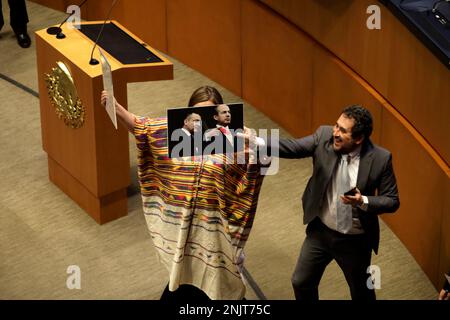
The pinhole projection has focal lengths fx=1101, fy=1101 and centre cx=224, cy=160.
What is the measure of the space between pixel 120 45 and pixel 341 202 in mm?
1980

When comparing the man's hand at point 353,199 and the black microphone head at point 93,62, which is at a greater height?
the black microphone head at point 93,62

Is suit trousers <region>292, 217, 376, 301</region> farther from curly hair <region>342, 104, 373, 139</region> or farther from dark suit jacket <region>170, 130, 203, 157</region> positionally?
dark suit jacket <region>170, 130, 203, 157</region>

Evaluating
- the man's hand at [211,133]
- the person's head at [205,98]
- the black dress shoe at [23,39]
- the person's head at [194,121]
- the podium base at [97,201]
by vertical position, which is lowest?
the podium base at [97,201]

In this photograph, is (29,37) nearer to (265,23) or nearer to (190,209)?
(265,23)

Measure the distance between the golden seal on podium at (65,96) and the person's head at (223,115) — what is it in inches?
63.8

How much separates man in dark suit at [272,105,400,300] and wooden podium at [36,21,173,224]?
1.39 metres

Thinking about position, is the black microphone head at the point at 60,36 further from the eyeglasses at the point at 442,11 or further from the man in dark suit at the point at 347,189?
the eyeglasses at the point at 442,11

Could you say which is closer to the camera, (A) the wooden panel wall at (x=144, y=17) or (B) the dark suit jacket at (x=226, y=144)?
(B) the dark suit jacket at (x=226, y=144)

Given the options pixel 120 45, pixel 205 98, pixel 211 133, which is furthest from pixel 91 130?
pixel 211 133

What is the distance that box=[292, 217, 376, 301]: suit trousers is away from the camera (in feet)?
16.2

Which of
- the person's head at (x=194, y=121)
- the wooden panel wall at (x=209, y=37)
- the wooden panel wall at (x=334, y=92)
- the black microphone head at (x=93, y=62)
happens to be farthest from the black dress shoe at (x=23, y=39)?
the person's head at (x=194, y=121)

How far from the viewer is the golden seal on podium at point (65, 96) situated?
6074 millimetres

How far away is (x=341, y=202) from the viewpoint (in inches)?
191

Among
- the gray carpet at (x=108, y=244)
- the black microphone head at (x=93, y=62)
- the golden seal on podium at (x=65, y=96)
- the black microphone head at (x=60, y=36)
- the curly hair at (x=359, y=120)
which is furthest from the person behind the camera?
the black microphone head at (x=60, y=36)
